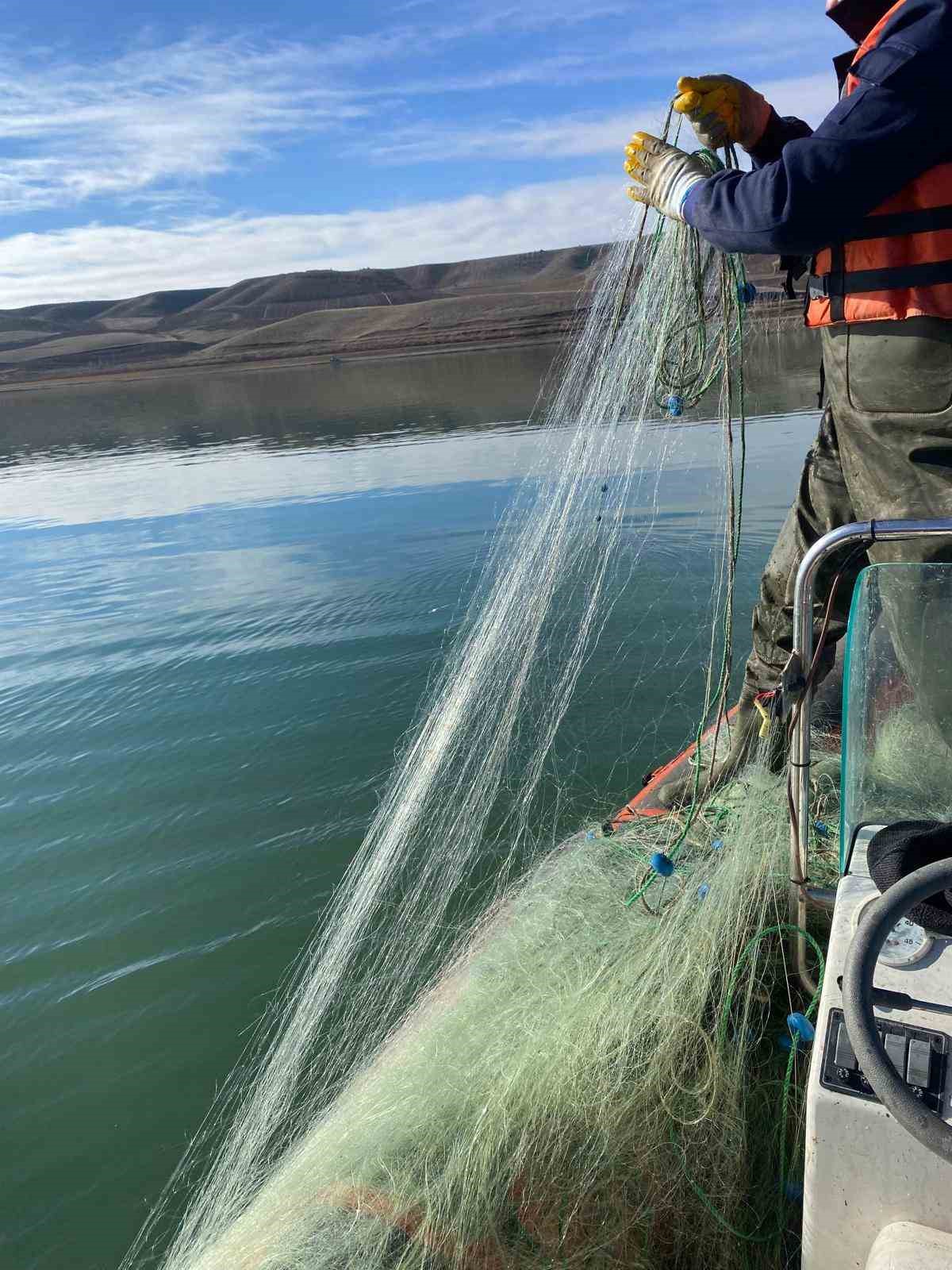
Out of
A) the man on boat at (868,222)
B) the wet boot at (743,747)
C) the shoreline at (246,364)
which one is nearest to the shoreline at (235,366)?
the shoreline at (246,364)

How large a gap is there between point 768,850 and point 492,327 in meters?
63.7

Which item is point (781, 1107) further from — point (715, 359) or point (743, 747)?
point (715, 359)

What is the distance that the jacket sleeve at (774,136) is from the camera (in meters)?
3.23

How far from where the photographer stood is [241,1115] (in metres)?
3.32

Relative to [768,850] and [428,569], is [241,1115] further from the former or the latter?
[428,569]

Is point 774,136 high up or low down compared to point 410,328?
down

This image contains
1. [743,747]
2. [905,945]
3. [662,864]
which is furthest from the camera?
[743,747]

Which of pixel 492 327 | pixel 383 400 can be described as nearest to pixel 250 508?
pixel 383 400

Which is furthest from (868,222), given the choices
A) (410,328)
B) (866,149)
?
(410,328)

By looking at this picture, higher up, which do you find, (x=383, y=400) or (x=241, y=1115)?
(x=383, y=400)

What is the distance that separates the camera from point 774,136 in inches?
128

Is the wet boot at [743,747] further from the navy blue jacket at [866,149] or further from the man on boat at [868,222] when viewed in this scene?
the navy blue jacket at [866,149]

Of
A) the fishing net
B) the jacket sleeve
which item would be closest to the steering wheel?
the fishing net

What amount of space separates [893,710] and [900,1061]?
86 centimetres
